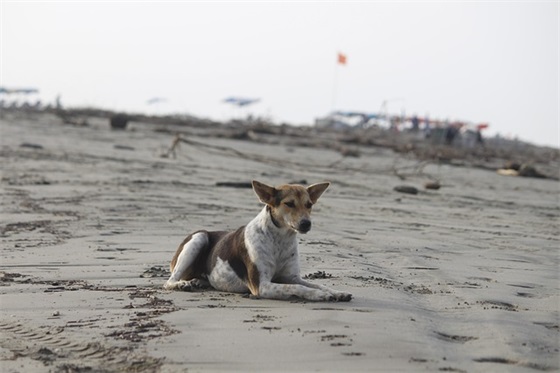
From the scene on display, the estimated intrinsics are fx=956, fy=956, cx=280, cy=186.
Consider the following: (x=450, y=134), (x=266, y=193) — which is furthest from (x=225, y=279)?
(x=450, y=134)

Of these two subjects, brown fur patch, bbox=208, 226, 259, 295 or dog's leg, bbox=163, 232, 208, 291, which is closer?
→ brown fur patch, bbox=208, 226, 259, 295

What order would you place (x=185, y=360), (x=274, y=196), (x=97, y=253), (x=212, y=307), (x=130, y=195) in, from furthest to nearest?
(x=130, y=195) → (x=97, y=253) → (x=274, y=196) → (x=212, y=307) → (x=185, y=360)

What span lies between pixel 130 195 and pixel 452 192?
667cm

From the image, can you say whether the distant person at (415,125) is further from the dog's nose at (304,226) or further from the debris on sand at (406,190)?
the dog's nose at (304,226)

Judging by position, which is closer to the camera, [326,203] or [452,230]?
[452,230]

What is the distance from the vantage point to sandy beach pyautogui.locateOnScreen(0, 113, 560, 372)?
540 cm

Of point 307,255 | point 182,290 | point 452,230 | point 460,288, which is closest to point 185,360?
point 182,290

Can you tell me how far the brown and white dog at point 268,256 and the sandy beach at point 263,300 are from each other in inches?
7.5

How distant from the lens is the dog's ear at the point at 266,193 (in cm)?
745

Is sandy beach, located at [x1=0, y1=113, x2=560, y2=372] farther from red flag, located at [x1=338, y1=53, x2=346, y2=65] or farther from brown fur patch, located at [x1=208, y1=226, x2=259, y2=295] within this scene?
red flag, located at [x1=338, y1=53, x2=346, y2=65]

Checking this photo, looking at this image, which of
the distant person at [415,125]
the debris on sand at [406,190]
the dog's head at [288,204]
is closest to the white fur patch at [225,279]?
the dog's head at [288,204]

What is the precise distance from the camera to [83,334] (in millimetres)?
5891

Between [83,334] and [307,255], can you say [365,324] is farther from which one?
[307,255]

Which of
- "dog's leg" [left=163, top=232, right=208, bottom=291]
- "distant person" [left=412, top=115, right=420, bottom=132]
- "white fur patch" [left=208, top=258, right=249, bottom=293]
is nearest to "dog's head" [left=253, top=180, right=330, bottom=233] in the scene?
"white fur patch" [left=208, top=258, right=249, bottom=293]
